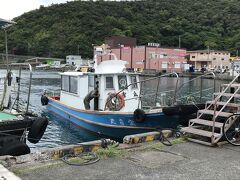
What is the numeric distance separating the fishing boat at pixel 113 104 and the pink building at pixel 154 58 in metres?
66.6

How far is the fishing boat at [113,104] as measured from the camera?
39.7 feet

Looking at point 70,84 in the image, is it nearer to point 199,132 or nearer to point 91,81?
point 91,81

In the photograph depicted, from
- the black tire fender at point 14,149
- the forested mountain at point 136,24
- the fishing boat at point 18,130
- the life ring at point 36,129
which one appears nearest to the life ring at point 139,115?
the fishing boat at point 18,130

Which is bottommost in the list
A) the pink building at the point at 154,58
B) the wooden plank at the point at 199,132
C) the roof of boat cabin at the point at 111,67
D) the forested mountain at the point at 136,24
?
the wooden plank at the point at 199,132

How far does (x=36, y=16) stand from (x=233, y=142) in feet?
435

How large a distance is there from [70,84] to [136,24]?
12974cm

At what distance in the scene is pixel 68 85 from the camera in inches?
628

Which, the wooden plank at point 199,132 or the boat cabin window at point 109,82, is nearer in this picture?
the wooden plank at point 199,132

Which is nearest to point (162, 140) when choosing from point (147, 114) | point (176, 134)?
point (176, 134)

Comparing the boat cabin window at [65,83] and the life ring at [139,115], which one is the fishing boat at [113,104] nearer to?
the life ring at [139,115]

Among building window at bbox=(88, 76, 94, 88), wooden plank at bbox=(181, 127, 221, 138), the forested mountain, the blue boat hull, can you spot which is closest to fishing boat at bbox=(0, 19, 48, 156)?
wooden plank at bbox=(181, 127, 221, 138)

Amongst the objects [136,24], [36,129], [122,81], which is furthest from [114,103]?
[136,24]

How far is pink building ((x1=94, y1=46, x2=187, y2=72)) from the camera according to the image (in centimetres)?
8131

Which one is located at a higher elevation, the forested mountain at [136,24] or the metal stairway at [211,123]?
the forested mountain at [136,24]
